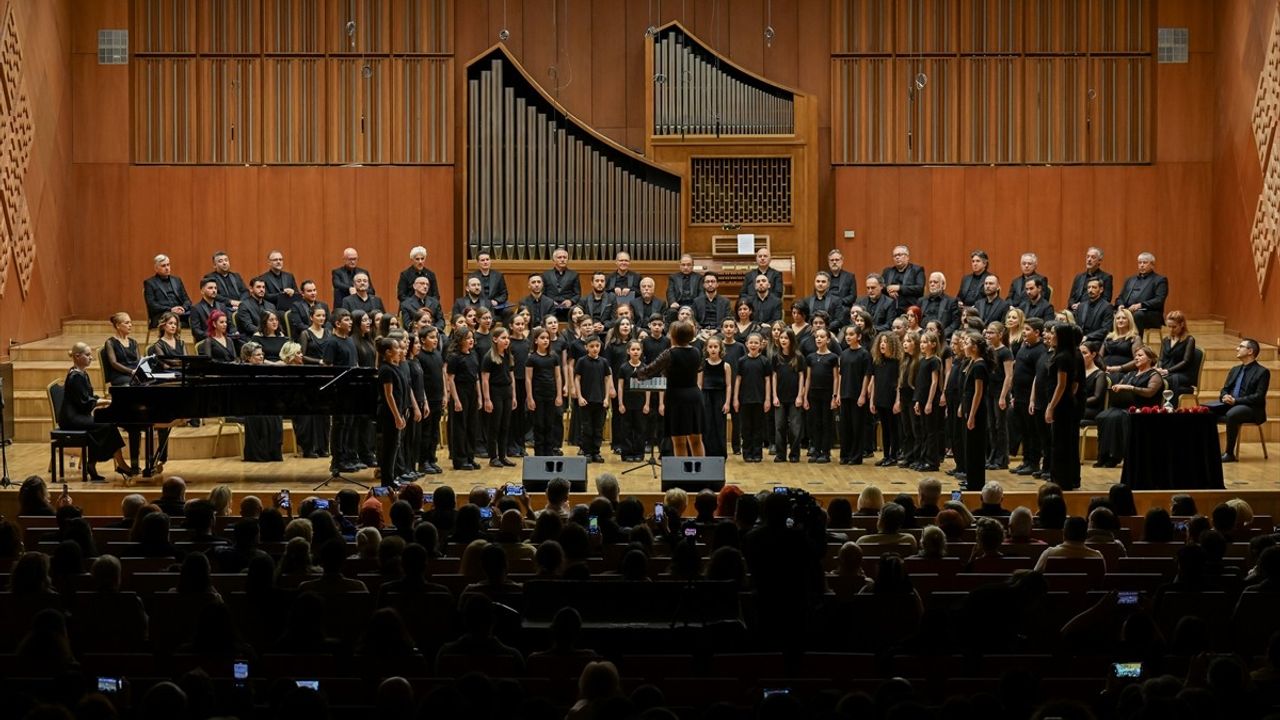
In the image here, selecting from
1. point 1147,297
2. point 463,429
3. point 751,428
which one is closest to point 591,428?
point 463,429

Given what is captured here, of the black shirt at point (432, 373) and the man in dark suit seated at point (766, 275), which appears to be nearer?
the black shirt at point (432, 373)

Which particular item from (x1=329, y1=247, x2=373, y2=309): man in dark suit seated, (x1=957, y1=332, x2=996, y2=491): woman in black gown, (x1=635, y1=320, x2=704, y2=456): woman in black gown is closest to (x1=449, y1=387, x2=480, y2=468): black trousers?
(x1=635, y1=320, x2=704, y2=456): woman in black gown

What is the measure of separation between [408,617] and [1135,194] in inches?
498

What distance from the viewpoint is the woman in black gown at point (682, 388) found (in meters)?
11.7

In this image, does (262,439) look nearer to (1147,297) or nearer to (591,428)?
(591,428)

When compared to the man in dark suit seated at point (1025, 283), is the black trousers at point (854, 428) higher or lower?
lower

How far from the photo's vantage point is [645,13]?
16.8 m

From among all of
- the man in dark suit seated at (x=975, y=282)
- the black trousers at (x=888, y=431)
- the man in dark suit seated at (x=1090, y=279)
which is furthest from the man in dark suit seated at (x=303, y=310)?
the man in dark suit seated at (x=1090, y=279)

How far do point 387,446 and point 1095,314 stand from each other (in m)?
6.71

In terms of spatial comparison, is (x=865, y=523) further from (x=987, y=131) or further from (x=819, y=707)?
(x=987, y=131)

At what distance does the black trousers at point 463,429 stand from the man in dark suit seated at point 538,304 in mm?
1750

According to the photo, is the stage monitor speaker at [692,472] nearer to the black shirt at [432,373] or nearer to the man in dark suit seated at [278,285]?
the black shirt at [432,373]

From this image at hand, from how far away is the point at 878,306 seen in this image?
14.2m

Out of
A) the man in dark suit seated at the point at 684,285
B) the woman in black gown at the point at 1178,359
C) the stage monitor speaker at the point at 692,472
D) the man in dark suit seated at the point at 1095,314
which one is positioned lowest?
the stage monitor speaker at the point at 692,472
